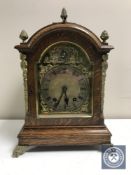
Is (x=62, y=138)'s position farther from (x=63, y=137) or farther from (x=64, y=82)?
(x=64, y=82)

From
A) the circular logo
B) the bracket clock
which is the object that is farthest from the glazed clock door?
the circular logo

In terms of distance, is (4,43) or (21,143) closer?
(21,143)

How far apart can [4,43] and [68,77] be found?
1.15ft

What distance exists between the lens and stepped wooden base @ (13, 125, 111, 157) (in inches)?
31.1

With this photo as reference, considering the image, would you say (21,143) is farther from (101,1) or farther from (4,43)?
(101,1)

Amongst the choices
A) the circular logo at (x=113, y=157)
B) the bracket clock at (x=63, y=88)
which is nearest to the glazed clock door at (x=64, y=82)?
the bracket clock at (x=63, y=88)

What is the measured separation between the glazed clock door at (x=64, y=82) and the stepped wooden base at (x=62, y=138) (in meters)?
0.04

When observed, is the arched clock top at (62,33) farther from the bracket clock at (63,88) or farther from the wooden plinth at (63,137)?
the wooden plinth at (63,137)

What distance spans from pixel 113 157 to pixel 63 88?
214mm

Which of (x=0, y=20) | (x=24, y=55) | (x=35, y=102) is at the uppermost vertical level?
(x=0, y=20)

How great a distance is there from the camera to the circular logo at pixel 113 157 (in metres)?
0.73

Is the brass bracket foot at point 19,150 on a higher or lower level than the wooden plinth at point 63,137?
lower

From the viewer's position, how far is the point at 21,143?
79 centimetres

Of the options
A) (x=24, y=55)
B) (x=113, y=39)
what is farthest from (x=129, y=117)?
(x=24, y=55)
